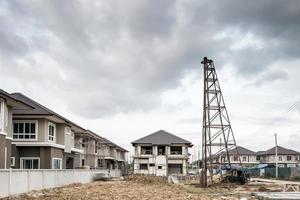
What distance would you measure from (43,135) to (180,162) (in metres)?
47.7

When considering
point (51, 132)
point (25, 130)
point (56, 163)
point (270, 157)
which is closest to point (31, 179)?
point (25, 130)

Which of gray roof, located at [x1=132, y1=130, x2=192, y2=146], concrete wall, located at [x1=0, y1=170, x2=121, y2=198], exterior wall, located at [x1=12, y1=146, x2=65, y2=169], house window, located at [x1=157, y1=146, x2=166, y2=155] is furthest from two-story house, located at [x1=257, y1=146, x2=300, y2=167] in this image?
exterior wall, located at [x1=12, y1=146, x2=65, y2=169]

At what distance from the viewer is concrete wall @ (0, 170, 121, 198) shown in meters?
23.6

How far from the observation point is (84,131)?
2228 inches

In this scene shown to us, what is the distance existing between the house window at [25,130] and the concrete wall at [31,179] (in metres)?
4.88

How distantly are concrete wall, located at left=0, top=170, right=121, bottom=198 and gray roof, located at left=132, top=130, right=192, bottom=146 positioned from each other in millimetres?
44175

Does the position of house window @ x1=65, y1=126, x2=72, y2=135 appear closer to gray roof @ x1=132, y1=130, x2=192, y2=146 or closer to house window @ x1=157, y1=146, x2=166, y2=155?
gray roof @ x1=132, y1=130, x2=192, y2=146

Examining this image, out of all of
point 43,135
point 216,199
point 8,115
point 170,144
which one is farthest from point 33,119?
point 170,144

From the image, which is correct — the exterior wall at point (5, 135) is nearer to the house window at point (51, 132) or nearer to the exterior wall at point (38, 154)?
the exterior wall at point (38, 154)

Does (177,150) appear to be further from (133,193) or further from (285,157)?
(133,193)

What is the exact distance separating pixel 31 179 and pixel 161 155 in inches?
2248

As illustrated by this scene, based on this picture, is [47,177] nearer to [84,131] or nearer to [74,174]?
[74,174]

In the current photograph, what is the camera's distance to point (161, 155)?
84125 mm

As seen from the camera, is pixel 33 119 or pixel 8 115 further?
pixel 33 119
